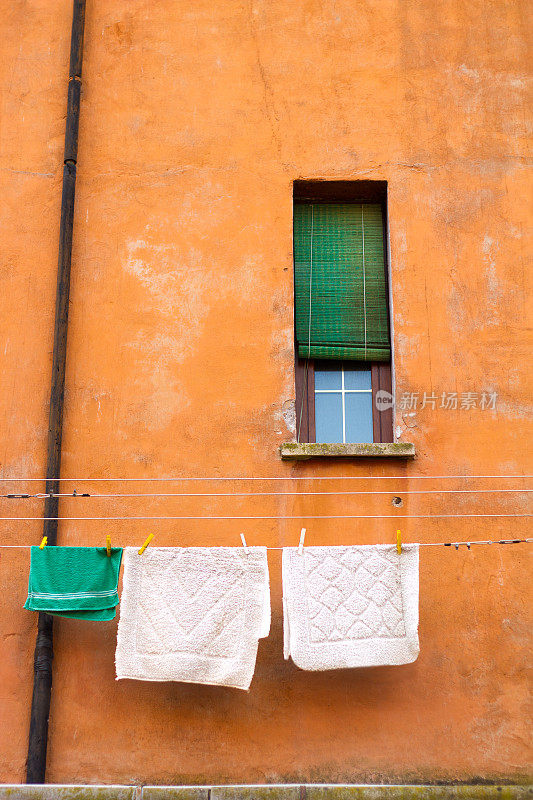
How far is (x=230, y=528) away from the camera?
5.57 m

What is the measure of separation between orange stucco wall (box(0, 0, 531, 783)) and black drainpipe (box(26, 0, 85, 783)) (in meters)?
0.08

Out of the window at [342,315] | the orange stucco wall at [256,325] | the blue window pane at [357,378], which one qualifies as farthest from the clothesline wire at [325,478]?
the blue window pane at [357,378]

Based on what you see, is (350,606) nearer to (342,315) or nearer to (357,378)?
(357,378)

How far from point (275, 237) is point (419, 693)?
10.4ft

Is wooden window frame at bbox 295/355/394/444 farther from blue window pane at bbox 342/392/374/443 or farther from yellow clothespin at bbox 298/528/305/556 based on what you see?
yellow clothespin at bbox 298/528/305/556

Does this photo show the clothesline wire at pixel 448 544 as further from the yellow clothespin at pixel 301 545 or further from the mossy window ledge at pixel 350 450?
the mossy window ledge at pixel 350 450

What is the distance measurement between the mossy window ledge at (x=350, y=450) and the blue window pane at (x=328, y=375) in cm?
64

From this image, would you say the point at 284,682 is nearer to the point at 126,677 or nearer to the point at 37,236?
the point at 126,677

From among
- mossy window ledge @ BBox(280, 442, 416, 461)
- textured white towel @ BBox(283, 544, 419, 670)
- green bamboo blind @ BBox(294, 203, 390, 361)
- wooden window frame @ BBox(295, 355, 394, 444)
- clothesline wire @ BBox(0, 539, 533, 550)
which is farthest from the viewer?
green bamboo blind @ BBox(294, 203, 390, 361)

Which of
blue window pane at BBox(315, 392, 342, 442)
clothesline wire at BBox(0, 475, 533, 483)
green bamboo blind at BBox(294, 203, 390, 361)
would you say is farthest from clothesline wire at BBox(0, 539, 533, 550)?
green bamboo blind at BBox(294, 203, 390, 361)

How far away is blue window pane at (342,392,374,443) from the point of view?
6.02m

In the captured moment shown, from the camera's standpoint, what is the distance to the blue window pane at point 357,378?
612 cm

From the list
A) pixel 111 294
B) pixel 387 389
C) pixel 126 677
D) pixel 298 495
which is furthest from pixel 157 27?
pixel 126 677

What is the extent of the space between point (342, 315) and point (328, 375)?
44 cm
